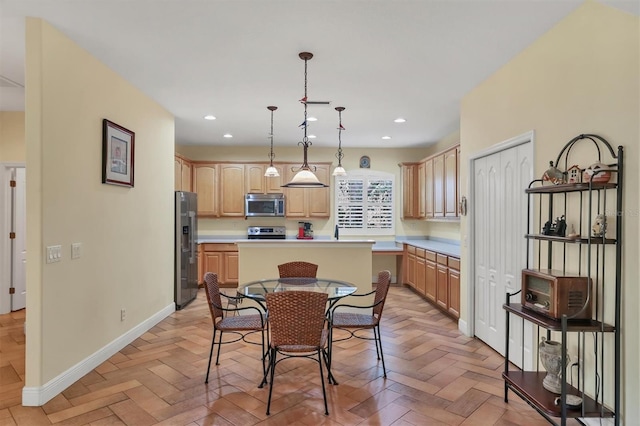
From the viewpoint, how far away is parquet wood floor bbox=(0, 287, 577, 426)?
2.48 metres

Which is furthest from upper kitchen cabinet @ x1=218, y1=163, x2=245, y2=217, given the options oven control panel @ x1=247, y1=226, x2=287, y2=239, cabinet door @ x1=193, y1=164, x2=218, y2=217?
oven control panel @ x1=247, y1=226, x2=287, y2=239

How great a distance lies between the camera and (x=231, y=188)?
7023mm

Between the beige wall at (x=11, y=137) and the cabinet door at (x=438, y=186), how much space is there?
570 centimetres

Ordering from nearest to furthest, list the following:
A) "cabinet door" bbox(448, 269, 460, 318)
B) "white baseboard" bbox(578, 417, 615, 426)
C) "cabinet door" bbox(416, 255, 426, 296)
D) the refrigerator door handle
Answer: "white baseboard" bbox(578, 417, 615, 426) → "cabinet door" bbox(448, 269, 460, 318) → the refrigerator door handle → "cabinet door" bbox(416, 255, 426, 296)

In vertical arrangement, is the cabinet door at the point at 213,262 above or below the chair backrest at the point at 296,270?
below

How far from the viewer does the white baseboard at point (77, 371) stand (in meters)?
2.62

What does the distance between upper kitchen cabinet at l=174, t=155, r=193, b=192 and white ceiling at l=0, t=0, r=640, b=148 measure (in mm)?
1605

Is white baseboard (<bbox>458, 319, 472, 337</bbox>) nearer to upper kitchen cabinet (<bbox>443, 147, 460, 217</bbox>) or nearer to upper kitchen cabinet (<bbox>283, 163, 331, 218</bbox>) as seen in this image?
upper kitchen cabinet (<bbox>443, 147, 460, 217</bbox>)

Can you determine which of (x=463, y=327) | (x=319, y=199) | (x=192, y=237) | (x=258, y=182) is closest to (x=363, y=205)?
(x=319, y=199)

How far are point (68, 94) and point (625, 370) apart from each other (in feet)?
13.4

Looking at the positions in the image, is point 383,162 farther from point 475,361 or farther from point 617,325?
point 617,325

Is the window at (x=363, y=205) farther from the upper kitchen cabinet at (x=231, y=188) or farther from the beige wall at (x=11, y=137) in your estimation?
the beige wall at (x=11, y=137)

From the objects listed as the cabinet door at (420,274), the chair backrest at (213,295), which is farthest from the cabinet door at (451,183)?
the chair backrest at (213,295)

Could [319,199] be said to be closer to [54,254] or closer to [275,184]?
[275,184]
